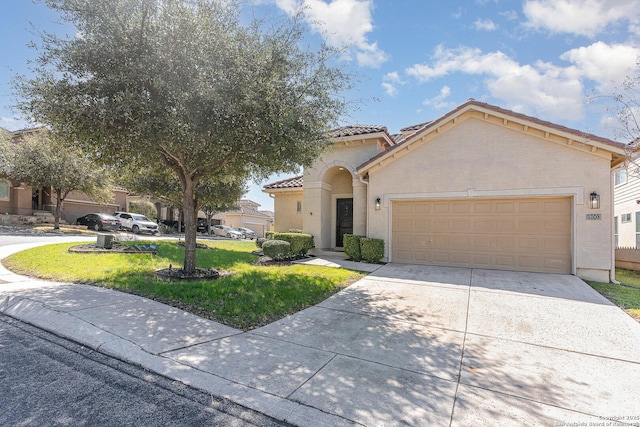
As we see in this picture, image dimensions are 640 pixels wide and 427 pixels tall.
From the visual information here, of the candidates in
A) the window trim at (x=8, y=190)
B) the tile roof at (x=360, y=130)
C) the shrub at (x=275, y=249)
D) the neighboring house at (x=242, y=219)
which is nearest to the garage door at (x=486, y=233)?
the tile roof at (x=360, y=130)

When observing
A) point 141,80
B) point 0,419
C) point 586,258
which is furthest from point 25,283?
point 586,258

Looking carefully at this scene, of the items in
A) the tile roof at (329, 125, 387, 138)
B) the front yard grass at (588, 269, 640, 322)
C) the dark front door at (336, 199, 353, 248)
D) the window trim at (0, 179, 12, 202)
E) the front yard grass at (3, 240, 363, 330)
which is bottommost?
the front yard grass at (588, 269, 640, 322)

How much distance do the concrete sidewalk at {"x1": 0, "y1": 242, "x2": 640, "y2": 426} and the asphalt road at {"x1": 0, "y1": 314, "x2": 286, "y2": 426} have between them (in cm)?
16

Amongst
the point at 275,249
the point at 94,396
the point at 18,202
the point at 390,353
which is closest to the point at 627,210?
the point at 275,249

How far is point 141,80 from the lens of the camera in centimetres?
650

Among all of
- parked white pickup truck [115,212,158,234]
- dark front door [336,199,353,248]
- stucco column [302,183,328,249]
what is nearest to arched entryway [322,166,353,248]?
dark front door [336,199,353,248]

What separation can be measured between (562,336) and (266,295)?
5575 millimetres

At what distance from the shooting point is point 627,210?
50.8 ft

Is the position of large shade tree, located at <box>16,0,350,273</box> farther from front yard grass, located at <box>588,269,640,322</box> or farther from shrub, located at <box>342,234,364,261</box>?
front yard grass, located at <box>588,269,640,322</box>

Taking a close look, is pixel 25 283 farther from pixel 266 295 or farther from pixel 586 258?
pixel 586 258

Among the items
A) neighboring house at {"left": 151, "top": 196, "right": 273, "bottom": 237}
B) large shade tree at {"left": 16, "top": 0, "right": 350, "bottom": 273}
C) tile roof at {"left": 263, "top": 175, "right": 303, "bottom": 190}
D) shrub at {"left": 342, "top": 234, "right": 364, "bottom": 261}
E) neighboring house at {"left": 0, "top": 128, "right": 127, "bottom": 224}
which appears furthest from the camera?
neighboring house at {"left": 151, "top": 196, "right": 273, "bottom": 237}

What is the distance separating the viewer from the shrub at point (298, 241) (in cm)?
1345

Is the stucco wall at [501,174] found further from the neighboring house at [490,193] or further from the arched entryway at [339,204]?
the arched entryway at [339,204]

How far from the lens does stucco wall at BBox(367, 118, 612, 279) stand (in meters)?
9.49
